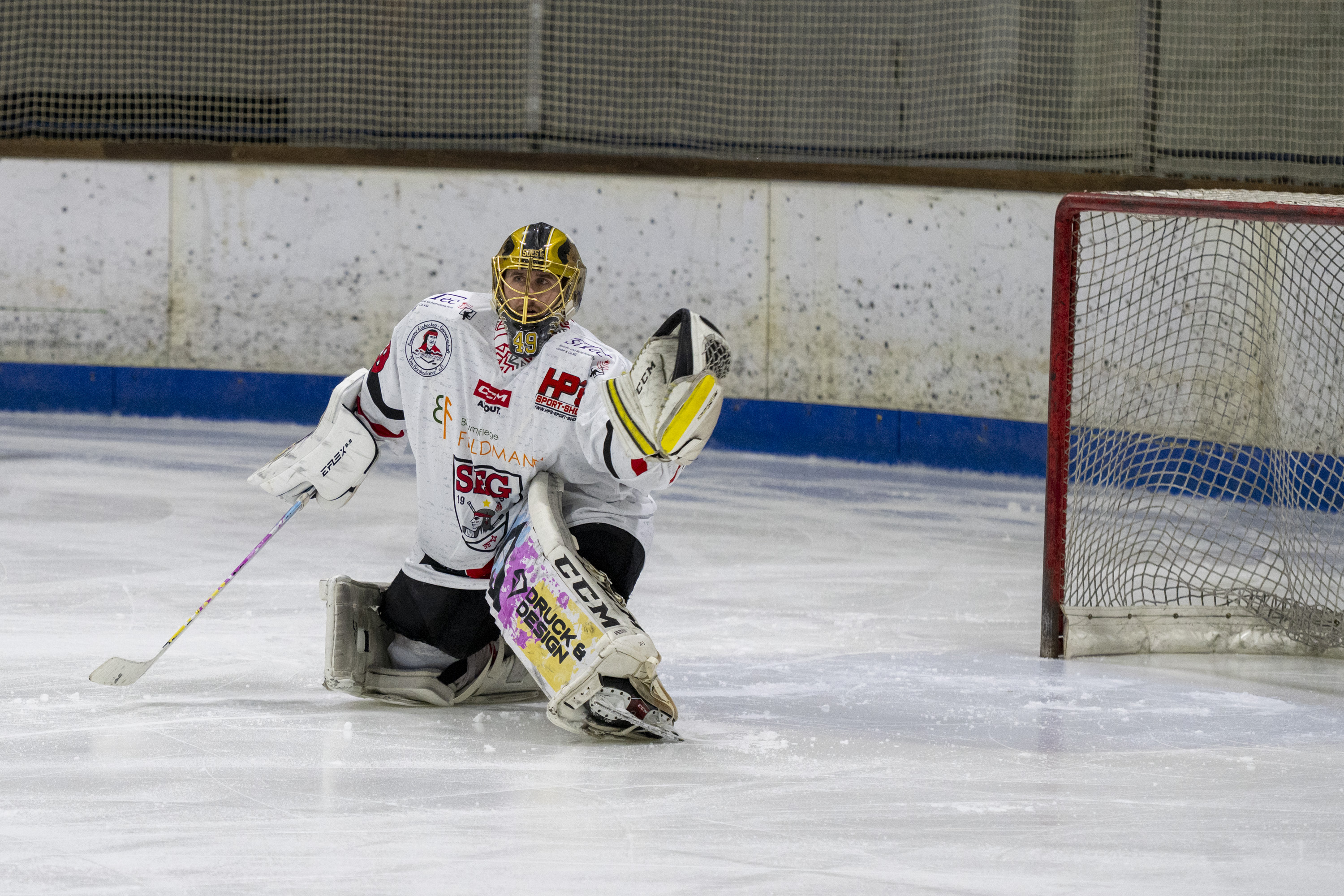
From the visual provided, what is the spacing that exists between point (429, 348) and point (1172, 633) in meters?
1.71

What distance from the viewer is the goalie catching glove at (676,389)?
2525 mm

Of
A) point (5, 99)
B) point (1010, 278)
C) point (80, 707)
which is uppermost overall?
point (5, 99)

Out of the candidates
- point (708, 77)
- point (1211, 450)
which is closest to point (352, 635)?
point (1211, 450)

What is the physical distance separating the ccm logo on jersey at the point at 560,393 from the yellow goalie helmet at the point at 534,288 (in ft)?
0.19

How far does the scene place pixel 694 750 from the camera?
2.77 meters

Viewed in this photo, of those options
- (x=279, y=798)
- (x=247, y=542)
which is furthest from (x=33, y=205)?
(x=279, y=798)

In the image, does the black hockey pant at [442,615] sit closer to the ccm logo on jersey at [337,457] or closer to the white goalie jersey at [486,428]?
the white goalie jersey at [486,428]

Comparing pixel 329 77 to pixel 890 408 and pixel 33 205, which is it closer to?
pixel 33 205

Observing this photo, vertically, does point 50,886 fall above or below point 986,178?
below

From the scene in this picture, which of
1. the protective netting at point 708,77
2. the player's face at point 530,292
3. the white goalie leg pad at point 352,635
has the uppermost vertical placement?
the protective netting at point 708,77

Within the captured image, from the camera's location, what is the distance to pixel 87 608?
3.72 metres

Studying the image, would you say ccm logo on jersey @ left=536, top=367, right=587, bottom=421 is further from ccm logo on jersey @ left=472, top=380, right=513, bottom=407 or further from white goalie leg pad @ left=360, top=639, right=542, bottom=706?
white goalie leg pad @ left=360, top=639, right=542, bottom=706

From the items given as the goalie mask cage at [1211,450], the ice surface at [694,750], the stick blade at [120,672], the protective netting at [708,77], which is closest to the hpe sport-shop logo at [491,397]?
the ice surface at [694,750]

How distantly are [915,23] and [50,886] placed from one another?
217 inches
